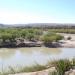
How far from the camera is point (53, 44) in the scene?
2181 centimetres

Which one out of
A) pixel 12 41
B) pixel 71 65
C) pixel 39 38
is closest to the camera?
pixel 71 65

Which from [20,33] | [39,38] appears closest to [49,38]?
[39,38]

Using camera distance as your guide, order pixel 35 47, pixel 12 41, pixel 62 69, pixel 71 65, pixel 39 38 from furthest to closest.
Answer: pixel 39 38, pixel 12 41, pixel 35 47, pixel 71 65, pixel 62 69

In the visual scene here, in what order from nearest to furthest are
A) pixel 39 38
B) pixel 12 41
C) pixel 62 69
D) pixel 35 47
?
pixel 62 69 < pixel 35 47 < pixel 12 41 < pixel 39 38

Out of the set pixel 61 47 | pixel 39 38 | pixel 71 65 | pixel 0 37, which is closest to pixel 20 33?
pixel 39 38

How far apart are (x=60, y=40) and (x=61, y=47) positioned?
3.94 metres

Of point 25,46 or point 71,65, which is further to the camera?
point 25,46

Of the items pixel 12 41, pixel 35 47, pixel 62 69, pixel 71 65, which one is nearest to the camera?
pixel 62 69

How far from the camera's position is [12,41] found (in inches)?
874

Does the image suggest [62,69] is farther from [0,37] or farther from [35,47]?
[0,37]

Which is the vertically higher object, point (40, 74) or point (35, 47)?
point (40, 74)

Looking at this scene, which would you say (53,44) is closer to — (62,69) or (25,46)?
(25,46)

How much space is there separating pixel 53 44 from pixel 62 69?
1564 cm

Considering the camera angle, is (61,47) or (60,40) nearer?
(61,47)
